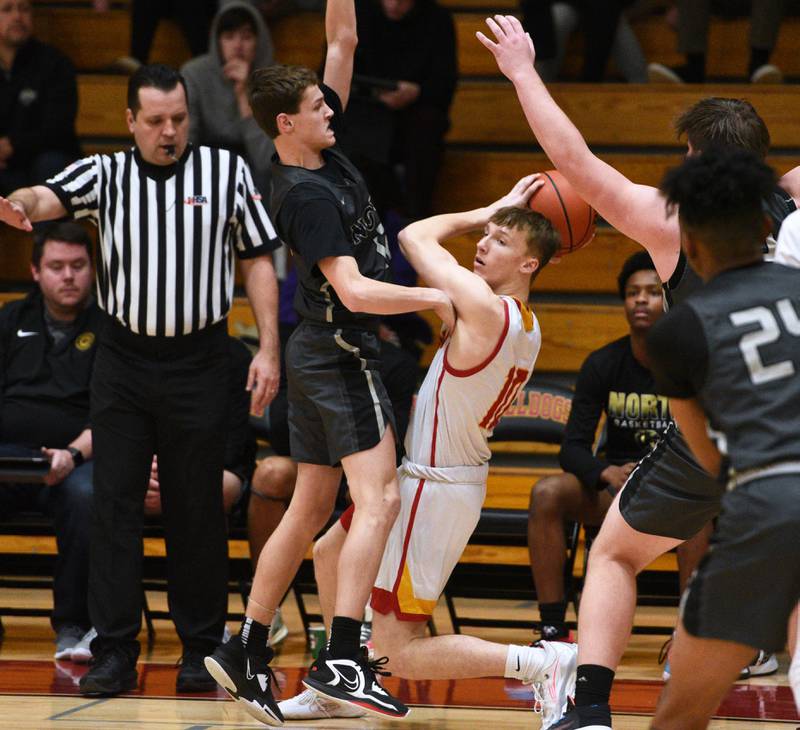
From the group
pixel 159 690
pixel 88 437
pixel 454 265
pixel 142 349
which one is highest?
pixel 454 265

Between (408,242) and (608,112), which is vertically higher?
(608,112)

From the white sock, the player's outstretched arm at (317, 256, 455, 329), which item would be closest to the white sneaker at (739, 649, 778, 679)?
the white sock

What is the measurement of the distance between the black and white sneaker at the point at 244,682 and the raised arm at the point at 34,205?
1569mm

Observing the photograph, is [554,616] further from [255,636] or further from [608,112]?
[608,112]

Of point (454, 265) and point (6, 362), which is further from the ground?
point (454, 265)

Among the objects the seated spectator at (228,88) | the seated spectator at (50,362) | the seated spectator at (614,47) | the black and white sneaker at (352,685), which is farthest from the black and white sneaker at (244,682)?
the seated spectator at (614,47)

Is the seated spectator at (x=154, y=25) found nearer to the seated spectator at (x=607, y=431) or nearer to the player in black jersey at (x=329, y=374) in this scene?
the seated spectator at (x=607, y=431)

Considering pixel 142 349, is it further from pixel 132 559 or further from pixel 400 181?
pixel 400 181

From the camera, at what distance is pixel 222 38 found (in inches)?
299

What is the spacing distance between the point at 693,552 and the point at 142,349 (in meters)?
2.27

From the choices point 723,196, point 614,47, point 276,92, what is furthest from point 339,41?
point 614,47

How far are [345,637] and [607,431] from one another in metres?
2.05

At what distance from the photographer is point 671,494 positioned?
3367mm

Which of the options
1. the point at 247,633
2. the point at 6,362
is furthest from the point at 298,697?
the point at 6,362
